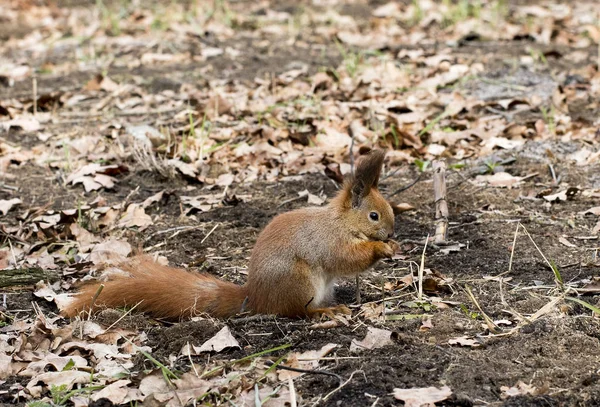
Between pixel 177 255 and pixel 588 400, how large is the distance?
224 centimetres

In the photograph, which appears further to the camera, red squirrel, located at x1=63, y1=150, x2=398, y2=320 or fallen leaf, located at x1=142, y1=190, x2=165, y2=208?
fallen leaf, located at x1=142, y1=190, x2=165, y2=208

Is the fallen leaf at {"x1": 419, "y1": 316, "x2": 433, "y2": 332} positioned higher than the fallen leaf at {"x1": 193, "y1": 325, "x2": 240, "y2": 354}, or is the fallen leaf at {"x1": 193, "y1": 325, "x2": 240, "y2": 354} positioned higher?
the fallen leaf at {"x1": 419, "y1": 316, "x2": 433, "y2": 332}

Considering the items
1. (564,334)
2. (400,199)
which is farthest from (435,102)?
(564,334)

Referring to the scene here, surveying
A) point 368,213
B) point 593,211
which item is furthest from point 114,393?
point 593,211

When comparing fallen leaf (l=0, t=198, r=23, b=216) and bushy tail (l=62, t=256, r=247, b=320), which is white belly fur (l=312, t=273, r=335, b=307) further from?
fallen leaf (l=0, t=198, r=23, b=216)

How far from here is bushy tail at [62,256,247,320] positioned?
11.1 feet

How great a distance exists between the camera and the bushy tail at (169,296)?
3381 mm

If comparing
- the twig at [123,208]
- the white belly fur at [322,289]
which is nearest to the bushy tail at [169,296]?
the white belly fur at [322,289]

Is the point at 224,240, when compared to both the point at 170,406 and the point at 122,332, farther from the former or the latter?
the point at 170,406

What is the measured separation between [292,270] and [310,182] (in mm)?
1689

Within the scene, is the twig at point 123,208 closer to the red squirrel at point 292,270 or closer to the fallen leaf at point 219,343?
the red squirrel at point 292,270

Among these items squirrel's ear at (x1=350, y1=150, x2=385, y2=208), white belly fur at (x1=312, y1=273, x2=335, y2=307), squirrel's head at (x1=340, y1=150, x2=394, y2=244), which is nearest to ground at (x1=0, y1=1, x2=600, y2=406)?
white belly fur at (x1=312, y1=273, x2=335, y2=307)

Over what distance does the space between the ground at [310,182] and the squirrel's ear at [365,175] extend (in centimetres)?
42

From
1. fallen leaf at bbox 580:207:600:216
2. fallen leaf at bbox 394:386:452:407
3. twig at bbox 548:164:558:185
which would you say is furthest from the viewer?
twig at bbox 548:164:558:185
